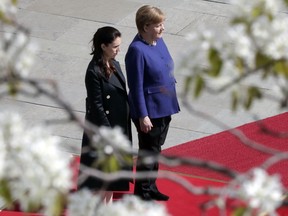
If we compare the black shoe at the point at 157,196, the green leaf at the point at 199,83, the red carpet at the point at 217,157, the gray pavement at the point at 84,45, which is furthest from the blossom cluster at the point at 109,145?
the gray pavement at the point at 84,45

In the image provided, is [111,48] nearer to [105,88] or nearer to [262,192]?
[105,88]

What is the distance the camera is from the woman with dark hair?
7.41 m

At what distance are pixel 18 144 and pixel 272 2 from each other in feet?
3.14

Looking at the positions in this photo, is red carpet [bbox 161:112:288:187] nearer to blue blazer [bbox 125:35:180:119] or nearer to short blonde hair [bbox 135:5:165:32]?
blue blazer [bbox 125:35:180:119]

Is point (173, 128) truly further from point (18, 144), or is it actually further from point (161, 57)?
point (18, 144)

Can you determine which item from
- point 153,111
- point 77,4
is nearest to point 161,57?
point 153,111

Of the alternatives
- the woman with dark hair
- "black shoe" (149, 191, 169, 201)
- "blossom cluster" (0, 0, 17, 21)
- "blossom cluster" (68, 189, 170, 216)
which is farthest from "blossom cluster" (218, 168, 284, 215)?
"black shoe" (149, 191, 169, 201)

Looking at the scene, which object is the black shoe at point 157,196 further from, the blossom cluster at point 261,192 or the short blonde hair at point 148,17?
the blossom cluster at point 261,192

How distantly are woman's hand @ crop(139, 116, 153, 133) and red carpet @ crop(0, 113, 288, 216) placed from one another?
71 cm

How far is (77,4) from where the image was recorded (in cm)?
1287

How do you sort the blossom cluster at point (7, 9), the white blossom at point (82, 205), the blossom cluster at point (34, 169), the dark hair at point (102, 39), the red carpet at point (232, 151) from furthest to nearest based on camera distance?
the red carpet at point (232, 151), the dark hair at point (102, 39), the blossom cluster at point (7, 9), the white blossom at point (82, 205), the blossom cluster at point (34, 169)

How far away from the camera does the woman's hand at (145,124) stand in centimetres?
758

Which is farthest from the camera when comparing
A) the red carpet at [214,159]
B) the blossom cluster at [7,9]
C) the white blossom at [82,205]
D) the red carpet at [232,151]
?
the red carpet at [232,151]

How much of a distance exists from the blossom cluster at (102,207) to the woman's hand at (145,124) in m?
4.32
